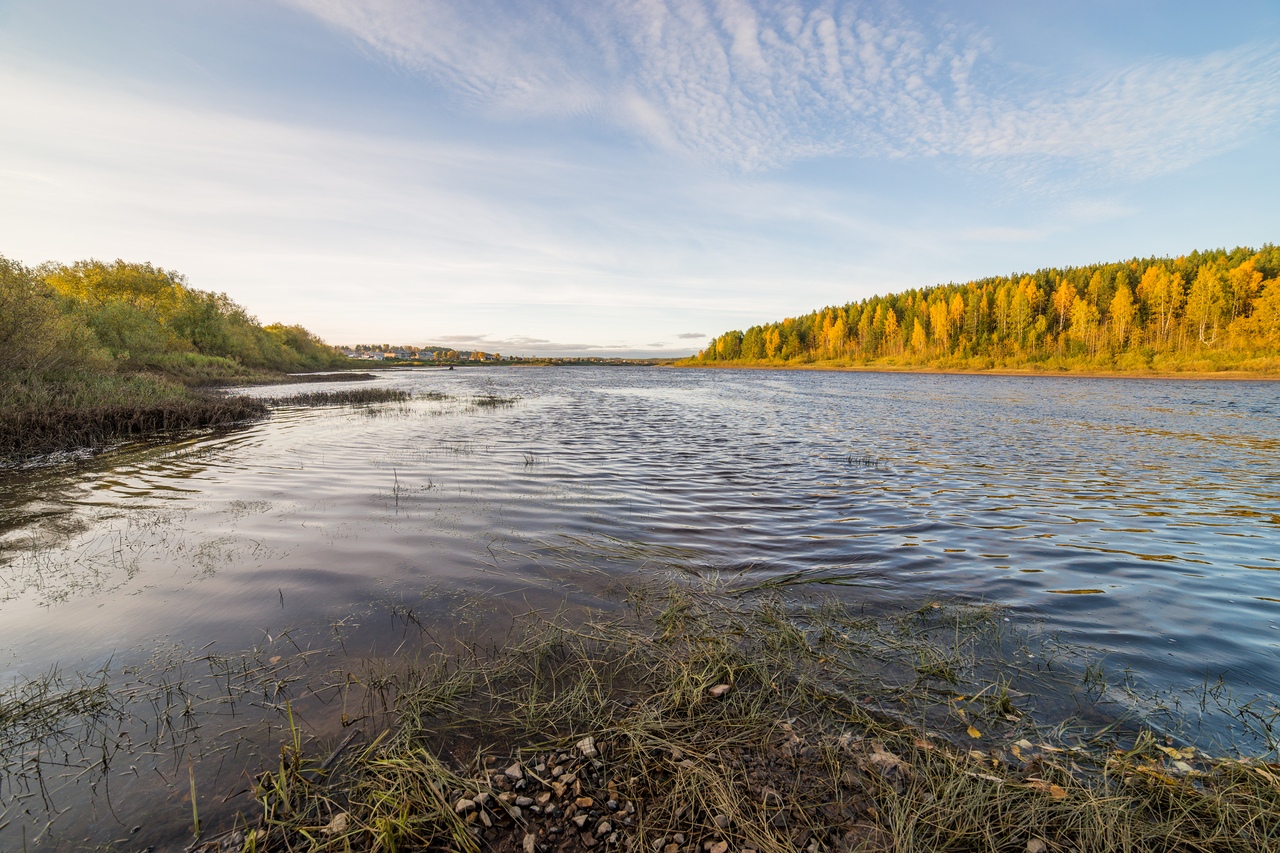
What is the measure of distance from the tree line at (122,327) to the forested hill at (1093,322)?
120 metres

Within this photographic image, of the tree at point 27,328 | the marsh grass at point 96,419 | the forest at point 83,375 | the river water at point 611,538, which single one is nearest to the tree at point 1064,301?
the river water at point 611,538

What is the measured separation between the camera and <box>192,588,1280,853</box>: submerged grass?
313 cm

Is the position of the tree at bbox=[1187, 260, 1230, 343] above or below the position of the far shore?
above

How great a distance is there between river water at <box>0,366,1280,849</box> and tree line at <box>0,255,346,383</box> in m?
9.07

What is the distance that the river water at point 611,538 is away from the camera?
605 centimetres

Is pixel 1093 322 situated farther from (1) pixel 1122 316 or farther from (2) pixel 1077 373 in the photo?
(2) pixel 1077 373

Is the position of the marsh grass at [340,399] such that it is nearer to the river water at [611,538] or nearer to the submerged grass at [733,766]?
the river water at [611,538]

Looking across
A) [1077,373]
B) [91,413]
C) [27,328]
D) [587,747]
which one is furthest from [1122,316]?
[27,328]

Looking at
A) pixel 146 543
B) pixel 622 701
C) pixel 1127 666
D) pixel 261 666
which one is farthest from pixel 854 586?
pixel 146 543

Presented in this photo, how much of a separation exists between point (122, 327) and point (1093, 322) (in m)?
152

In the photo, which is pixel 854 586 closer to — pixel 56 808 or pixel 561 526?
pixel 561 526

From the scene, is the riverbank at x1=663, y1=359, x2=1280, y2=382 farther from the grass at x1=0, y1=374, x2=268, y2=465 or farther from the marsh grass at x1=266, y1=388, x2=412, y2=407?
the grass at x1=0, y1=374, x2=268, y2=465

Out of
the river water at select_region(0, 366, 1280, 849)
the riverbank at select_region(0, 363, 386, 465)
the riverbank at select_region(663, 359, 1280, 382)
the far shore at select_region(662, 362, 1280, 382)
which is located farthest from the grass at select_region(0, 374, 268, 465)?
the far shore at select_region(662, 362, 1280, 382)

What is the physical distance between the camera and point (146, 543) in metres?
8.94
